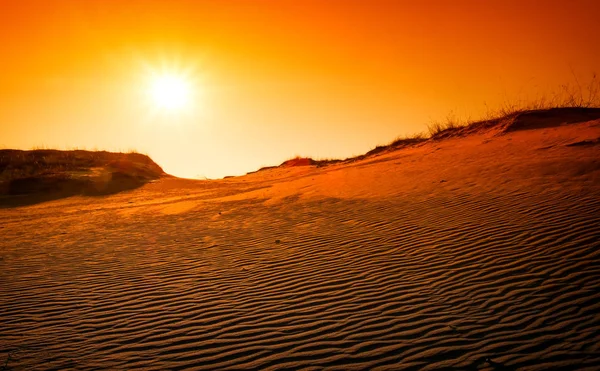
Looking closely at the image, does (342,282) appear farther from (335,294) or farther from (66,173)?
(66,173)

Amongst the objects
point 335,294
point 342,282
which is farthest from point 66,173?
point 335,294

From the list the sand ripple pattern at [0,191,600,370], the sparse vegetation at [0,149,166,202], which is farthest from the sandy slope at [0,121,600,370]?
the sparse vegetation at [0,149,166,202]

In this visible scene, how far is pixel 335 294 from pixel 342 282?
392mm

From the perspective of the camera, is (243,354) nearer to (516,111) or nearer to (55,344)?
(55,344)

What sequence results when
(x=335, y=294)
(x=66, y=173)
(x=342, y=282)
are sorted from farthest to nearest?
(x=66, y=173) → (x=342, y=282) → (x=335, y=294)

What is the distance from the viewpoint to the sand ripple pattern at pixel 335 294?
12.4ft

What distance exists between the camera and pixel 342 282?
18.0 feet

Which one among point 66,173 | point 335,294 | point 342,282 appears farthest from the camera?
point 66,173

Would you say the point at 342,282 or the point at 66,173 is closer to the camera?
the point at 342,282

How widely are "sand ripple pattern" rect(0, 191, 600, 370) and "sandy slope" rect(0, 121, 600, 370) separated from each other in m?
0.02

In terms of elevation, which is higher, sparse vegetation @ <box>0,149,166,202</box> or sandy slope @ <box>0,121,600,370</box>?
sparse vegetation @ <box>0,149,166,202</box>

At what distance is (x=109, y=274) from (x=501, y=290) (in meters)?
5.34

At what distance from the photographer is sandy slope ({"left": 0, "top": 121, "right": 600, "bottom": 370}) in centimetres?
384

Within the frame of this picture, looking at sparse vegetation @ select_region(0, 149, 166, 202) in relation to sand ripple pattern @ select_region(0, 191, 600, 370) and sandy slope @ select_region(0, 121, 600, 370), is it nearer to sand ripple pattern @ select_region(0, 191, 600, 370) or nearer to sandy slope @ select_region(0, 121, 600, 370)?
sandy slope @ select_region(0, 121, 600, 370)
